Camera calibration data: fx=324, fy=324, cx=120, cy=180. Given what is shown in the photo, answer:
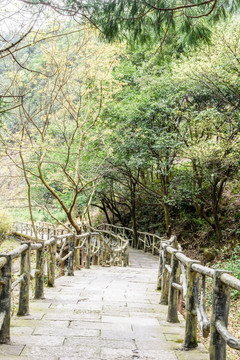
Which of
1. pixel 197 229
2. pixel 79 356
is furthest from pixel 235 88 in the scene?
pixel 79 356

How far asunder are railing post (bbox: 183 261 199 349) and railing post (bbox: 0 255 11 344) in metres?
1.63

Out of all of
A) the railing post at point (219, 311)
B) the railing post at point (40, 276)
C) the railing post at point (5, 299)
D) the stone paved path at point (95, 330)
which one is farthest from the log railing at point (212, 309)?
the railing post at point (40, 276)

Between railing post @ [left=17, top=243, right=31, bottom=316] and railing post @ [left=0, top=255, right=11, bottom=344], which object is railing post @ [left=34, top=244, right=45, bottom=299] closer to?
railing post @ [left=17, top=243, right=31, bottom=316]

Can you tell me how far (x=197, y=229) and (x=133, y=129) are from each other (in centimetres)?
539

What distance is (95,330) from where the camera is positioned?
3.31 meters

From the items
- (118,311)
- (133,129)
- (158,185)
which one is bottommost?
(118,311)

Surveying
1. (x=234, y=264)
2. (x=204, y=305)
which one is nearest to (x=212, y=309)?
(x=204, y=305)

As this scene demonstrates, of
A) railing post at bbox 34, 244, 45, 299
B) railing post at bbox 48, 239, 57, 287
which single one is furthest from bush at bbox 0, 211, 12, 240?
railing post at bbox 34, 244, 45, 299

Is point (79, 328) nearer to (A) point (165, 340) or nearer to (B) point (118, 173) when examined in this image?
(A) point (165, 340)

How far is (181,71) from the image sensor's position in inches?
415

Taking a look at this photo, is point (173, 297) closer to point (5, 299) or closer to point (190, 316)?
point (190, 316)

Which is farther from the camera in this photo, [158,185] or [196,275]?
[158,185]

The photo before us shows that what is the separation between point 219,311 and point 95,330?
1452 mm

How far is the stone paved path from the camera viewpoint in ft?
8.97
